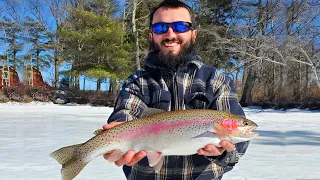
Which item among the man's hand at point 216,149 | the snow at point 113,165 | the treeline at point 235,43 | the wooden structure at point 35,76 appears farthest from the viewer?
the wooden structure at point 35,76

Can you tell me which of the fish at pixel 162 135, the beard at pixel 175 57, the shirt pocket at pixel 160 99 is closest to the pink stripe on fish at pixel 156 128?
the fish at pixel 162 135

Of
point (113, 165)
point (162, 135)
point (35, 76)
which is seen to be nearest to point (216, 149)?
point (162, 135)

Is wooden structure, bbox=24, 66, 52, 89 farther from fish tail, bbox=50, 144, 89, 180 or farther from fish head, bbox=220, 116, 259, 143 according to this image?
fish head, bbox=220, 116, 259, 143

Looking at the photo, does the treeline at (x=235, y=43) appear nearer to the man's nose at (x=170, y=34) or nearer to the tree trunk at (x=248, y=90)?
the tree trunk at (x=248, y=90)

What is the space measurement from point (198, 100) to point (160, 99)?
0.86 ft

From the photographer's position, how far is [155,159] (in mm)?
1956

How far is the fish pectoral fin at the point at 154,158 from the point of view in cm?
195

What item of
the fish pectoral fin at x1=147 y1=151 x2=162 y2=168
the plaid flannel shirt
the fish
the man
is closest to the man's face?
the man

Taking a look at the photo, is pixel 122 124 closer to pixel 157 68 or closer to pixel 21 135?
pixel 157 68

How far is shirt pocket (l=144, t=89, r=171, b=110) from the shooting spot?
220cm

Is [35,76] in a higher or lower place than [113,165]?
higher

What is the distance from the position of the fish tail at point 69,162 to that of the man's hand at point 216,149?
2.39 ft

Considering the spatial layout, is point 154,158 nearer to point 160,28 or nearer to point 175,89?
point 175,89

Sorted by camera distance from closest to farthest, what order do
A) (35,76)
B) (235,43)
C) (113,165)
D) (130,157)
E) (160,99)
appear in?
1. (130,157)
2. (160,99)
3. (113,165)
4. (235,43)
5. (35,76)
